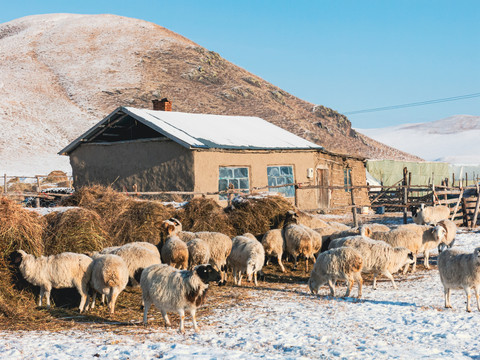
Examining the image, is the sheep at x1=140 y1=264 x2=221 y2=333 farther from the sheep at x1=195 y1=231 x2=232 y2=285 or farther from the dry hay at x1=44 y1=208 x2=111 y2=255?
the sheep at x1=195 y1=231 x2=232 y2=285

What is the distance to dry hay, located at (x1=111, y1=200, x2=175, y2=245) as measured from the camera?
13.5 meters

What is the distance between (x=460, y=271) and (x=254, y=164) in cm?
1563

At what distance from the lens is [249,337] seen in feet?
25.8

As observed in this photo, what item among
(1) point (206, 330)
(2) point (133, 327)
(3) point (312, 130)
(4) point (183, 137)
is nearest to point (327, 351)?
(1) point (206, 330)

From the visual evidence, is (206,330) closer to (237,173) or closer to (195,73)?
(237,173)

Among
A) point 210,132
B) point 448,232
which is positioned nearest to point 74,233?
point 448,232

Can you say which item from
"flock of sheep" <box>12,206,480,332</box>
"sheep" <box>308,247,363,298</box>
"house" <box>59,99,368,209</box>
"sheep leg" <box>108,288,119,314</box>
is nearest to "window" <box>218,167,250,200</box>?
"house" <box>59,99,368,209</box>

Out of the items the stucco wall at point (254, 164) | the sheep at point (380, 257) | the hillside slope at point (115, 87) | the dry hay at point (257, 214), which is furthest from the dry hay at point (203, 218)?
the hillside slope at point (115, 87)

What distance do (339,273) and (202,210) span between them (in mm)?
5635

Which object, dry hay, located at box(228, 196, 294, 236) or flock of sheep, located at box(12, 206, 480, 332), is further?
dry hay, located at box(228, 196, 294, 236)

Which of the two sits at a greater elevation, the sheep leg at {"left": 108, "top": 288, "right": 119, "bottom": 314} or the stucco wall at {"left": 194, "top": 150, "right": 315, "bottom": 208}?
the stucco wall at {"left": 194, "top": 150, "right": 315, "bottom": 208}

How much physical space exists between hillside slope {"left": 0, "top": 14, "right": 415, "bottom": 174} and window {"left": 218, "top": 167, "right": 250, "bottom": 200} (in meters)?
40.4

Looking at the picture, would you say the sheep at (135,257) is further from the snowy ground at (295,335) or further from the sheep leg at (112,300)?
the snowy ground at (295,335)

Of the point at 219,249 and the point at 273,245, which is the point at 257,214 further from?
the point at 219,249
